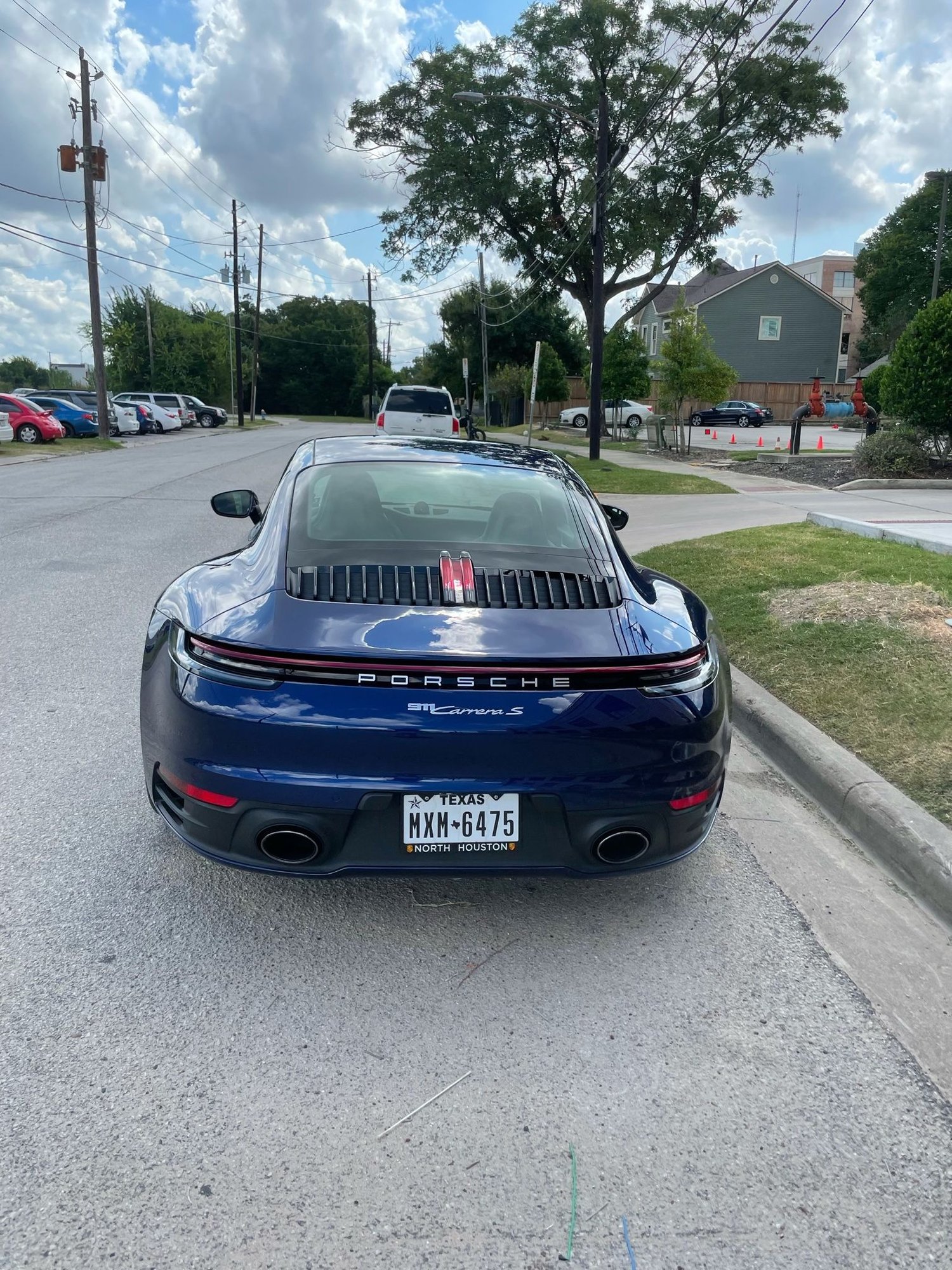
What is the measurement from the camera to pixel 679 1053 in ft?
8.35

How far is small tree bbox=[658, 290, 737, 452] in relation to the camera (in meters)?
24.0

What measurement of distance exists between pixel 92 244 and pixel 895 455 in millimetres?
26649

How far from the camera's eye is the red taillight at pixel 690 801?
286 cm

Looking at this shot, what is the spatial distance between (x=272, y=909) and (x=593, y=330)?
Answer: 19.4 m

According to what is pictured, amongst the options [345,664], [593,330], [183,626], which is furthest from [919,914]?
[593,330]

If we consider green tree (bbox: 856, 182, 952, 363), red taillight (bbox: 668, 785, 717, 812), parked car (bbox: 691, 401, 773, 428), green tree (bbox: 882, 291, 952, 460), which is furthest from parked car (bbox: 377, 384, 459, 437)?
green tree (bbox: 856, 182, 952, 363)

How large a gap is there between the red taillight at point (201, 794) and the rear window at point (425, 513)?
86 cm

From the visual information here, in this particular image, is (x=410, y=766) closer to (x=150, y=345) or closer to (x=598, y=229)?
(x=598, y=229)

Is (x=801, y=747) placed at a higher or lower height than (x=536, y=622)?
lower

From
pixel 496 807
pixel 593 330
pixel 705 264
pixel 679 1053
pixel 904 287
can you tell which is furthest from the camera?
pixel 904 287

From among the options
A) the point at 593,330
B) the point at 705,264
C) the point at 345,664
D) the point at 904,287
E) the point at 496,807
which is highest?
the point at 904,287

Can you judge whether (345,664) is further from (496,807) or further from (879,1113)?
(879,1113)

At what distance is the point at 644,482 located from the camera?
1791cm

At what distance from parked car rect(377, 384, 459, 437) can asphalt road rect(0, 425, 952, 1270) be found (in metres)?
17.6
